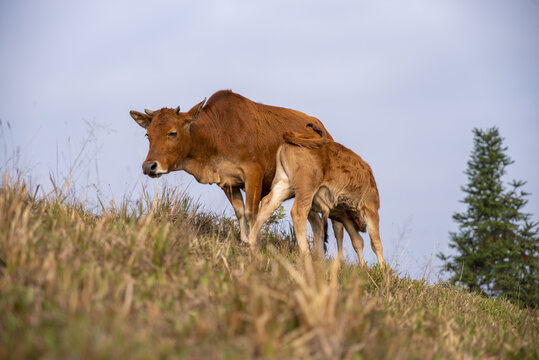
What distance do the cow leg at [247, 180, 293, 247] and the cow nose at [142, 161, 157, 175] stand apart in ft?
5.75

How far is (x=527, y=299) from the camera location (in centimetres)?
1878

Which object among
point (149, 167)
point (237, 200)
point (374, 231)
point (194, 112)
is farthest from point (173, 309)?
point (237, 200)

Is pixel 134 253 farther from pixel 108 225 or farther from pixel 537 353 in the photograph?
pixel 537 353

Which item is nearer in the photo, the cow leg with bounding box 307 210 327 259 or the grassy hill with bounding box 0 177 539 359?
the grassy hill with bounding box 0 177 539 359

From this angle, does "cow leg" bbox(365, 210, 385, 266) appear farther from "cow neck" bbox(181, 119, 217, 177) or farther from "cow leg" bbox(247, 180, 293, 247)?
"cow neck" bbox(181, 119, 217, 177)

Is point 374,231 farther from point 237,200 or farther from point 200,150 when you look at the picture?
point 200,150

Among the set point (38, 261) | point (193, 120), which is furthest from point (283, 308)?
point (193, 120)

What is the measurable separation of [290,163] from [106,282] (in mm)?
4501

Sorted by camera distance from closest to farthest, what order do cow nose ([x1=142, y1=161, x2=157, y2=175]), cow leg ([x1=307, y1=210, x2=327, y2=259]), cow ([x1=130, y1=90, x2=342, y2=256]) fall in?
cow nose ([x1=142, y1=161, x2=157, y2=175])
cow ([x1=130, y1=90, x2=342, y2=256])
cow leg ([x1=307, y1=210, x2=327, y2=259])

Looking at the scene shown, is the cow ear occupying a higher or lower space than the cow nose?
higher

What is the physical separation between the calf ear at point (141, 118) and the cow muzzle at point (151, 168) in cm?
105

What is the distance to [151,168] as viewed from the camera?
26.9ft

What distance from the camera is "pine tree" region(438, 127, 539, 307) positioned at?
21484 mm

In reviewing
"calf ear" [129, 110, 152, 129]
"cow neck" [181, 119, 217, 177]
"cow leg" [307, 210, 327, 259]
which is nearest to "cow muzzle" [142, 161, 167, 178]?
"cow neck" [181, 119, 217, 177]
